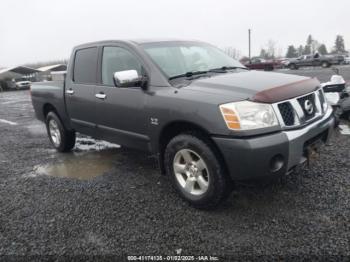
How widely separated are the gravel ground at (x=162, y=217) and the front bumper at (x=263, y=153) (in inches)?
10.2

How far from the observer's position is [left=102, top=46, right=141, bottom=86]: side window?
404 centimetres

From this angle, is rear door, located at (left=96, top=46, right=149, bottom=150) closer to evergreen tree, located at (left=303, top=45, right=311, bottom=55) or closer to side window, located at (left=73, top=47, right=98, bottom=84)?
side window, located at (left=73, top=47, right=98, bottom=84)

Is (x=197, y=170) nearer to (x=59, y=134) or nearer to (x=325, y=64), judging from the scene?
(x=59, y=134)

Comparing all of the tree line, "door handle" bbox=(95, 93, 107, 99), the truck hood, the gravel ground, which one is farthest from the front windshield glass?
the tree line

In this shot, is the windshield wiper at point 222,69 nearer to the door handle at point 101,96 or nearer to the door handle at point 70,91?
the door handle at point 101,96

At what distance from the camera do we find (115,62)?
14.2 ft

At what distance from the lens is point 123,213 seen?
3.46 meters

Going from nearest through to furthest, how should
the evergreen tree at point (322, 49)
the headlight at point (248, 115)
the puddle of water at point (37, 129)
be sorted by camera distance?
the headlight at point (248, 115) < the puddle of water at point (37, 129) < the evergreen tree at point (322, 49)

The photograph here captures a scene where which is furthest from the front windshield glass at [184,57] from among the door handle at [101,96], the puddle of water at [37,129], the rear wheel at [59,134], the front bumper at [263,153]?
the puddle of water at [37,129]

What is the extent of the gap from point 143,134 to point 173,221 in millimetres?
1102

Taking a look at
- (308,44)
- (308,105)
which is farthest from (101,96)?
(308,44)

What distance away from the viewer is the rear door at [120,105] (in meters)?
3.86

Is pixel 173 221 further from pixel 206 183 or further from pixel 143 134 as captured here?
pixel 143 134

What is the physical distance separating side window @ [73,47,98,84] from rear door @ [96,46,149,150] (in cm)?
20
